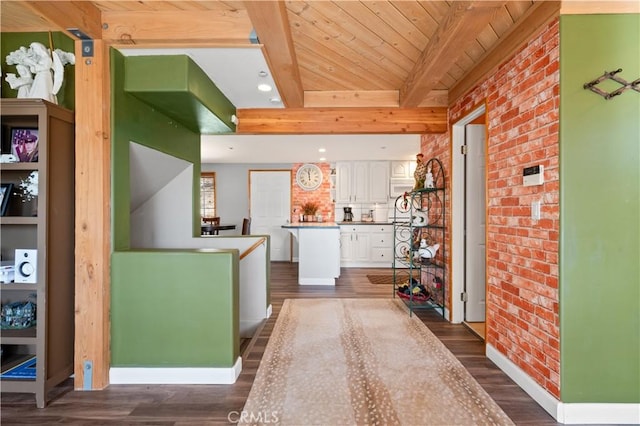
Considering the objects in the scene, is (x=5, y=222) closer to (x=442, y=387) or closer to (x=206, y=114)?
(x=206, y=114)

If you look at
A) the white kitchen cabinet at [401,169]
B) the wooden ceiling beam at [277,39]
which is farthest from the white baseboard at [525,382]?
the white kitchen cabinet at [401,169]

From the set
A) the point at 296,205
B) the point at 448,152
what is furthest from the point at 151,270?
the point at 296,205

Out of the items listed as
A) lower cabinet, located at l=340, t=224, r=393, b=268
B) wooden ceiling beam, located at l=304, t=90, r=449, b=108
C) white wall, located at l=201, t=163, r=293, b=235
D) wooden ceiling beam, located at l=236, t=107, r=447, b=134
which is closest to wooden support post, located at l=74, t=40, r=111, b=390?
wooden ceiling beam, located at l=236, t=107, r=447, b=134

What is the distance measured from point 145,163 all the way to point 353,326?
7.88 ft

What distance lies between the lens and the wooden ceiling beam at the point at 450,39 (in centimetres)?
161

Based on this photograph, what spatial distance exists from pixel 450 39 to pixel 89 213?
2513 millimetres

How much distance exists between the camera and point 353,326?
9.91ft

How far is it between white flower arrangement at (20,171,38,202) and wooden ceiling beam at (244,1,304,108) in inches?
68.2

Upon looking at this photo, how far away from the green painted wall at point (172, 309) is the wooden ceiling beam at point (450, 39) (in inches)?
77.2

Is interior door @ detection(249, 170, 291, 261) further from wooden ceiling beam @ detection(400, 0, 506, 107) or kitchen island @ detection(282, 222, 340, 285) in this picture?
wooden ceiling beam @ detection(400, 0, 506, 107)

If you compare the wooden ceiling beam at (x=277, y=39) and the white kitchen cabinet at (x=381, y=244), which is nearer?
the wooden ceiling beam at (x=277, y=39)

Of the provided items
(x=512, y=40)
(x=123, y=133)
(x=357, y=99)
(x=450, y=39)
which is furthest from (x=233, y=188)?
(x=512, y=40)

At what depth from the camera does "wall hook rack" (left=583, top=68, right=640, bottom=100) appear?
1.58m

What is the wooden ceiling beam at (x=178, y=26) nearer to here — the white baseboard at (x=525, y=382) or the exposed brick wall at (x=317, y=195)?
the white baseboard at (x=525, y=382)
